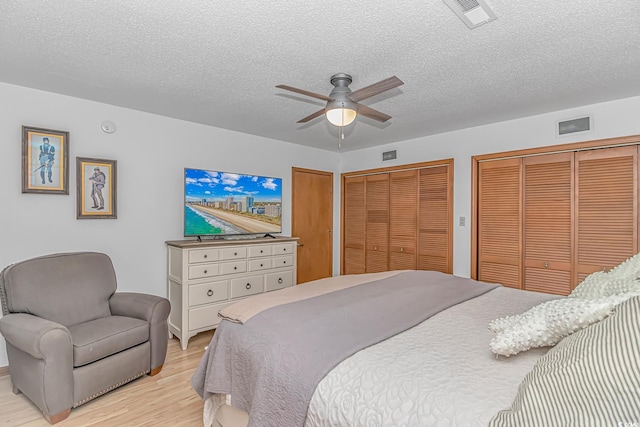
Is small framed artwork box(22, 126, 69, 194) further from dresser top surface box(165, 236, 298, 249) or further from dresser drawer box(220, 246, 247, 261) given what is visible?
dresser drawer box(220, 246, 247, 261)

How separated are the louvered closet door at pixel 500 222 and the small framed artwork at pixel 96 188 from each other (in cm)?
402

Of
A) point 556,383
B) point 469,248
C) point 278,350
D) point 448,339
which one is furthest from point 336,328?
point 469,248

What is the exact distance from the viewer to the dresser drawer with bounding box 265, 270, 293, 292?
13.0 feet

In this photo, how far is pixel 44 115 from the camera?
2.86 meters

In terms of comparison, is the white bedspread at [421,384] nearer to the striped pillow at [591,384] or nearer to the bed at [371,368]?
the bed at [371,368]

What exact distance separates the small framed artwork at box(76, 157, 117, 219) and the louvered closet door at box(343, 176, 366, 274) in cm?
329

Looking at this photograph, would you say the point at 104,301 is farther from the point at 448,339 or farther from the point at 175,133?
the point at 448,339

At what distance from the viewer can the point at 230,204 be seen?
3.96 meters

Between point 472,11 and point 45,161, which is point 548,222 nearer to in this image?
point 472,11

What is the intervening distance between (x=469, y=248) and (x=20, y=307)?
4.28 m

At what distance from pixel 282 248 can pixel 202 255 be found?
1055 mm

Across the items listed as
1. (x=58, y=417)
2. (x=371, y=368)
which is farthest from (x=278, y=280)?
(x=371, y=368)

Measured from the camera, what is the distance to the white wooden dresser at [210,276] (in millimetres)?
3258

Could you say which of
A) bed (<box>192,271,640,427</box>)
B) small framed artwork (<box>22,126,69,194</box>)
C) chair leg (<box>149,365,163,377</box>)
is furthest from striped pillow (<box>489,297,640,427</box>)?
small framed artwork (<box>22,126,69,194</box>)
